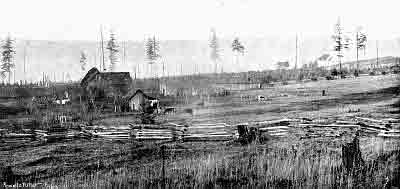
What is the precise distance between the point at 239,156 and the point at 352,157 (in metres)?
5.98

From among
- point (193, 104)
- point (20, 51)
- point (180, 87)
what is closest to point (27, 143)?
point (193, 104)

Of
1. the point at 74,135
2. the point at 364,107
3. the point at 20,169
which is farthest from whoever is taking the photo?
the point at 364,107

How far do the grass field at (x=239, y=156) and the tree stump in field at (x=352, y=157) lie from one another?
19 centimetres

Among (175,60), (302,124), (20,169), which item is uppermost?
(175,60)

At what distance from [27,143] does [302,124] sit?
16.3 meters

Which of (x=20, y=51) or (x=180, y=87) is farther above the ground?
(x=20, y=51)

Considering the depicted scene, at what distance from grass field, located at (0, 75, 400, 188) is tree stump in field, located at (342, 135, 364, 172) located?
0.19 m

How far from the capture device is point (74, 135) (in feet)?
72.3

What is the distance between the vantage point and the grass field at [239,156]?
32.7 ft

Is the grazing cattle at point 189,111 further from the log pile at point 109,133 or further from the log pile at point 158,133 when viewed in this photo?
the log pile at point 109,133

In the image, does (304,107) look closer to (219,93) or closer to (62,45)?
(219,93)

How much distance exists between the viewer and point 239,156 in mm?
15273

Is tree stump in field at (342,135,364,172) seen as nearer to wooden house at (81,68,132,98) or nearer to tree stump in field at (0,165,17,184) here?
tree stump in field at (0,165,17,184)

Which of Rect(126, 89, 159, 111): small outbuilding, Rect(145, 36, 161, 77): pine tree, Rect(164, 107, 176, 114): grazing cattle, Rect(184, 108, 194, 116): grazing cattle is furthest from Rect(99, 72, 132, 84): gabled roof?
Rect(145, 36, 161, 77): pine tree
